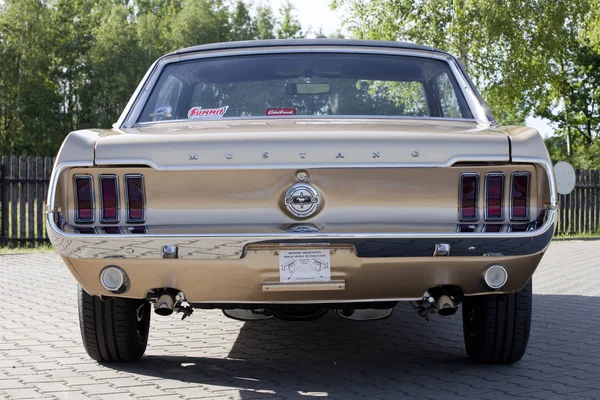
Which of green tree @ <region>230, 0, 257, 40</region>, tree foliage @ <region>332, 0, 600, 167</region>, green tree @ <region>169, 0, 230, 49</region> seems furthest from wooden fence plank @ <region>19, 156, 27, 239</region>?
green tree @ <region>230, 0, 257, 40</region>

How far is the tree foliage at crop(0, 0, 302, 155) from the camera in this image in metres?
53.7

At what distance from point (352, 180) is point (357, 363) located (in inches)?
64.8

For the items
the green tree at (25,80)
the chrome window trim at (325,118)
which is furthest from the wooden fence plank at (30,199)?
the green tree at (25,80)

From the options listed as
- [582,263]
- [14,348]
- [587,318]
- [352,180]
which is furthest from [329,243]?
[582,263]

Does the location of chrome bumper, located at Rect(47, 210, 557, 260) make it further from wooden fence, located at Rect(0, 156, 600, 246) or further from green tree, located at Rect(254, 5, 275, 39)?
green tree, located at Rect(254, 5, 275, 39)

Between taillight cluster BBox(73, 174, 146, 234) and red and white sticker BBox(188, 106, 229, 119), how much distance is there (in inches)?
→ 38.9

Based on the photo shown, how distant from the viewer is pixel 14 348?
607 centimetres

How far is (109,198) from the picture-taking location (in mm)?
4207

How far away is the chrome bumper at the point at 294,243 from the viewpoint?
4098 millimetres

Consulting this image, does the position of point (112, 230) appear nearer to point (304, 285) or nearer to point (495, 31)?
point (304, 285)

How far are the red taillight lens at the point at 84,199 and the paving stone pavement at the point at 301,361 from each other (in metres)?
0.94

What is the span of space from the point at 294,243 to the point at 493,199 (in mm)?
961

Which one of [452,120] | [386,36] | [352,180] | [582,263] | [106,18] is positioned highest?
[106,18]

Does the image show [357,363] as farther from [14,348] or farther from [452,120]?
[14,348]
